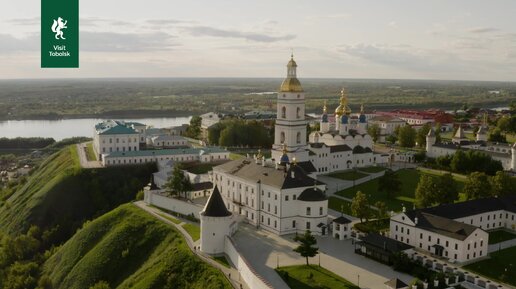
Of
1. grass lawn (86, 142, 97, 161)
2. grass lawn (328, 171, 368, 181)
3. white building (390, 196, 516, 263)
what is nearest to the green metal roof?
grass lawn (86, 142, 97, 161)

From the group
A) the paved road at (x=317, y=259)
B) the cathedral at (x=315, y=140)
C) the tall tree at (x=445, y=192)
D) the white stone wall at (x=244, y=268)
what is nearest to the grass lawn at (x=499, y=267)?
the paved road at (x=317, y=259)

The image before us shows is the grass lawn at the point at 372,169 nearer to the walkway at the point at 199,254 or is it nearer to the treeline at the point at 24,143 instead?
the walkway at the point at 199,254

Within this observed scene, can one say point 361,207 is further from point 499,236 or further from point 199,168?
point 199,168

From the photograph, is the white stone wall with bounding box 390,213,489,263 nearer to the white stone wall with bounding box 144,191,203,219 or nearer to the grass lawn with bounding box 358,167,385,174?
the white stone wall with bounding box 144,191,203,219

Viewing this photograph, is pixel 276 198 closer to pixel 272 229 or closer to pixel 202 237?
pixel 272 229

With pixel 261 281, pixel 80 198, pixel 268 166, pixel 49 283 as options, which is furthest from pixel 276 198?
A: pixel 80 198

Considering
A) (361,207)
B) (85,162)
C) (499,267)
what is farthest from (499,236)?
(85,162)
